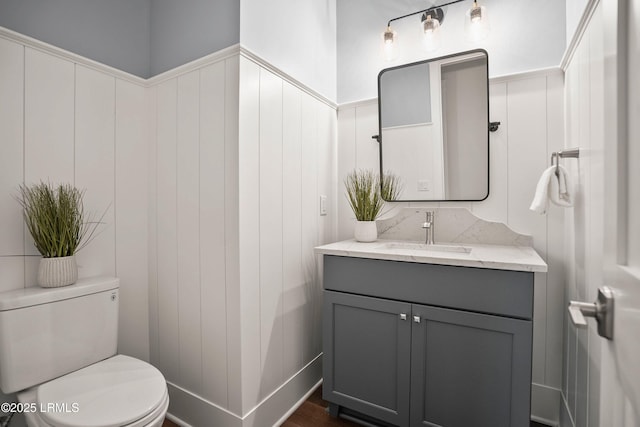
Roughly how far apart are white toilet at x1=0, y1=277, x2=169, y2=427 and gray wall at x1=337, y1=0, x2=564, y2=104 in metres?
1.95

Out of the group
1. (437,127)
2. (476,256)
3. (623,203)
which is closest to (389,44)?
(437,127)

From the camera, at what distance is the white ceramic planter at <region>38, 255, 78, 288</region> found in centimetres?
133

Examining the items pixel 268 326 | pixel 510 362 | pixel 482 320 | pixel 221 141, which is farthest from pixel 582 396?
pixel 221 141

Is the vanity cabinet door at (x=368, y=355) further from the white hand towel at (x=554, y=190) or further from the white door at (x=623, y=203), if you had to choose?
the white door at (x=623, y=203)

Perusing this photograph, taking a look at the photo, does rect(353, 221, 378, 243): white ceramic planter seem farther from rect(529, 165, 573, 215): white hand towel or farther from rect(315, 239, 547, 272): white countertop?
rect(529, 165, 573, 215): white hand towel

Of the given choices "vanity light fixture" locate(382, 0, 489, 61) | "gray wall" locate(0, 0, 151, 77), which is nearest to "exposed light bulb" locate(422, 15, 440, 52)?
"vanity light fixture" locate(382, 0, 489, 61)

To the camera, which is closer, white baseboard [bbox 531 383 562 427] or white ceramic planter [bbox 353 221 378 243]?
white baseboard [bbox 531 383 562 427]

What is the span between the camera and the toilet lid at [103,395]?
1022 mm

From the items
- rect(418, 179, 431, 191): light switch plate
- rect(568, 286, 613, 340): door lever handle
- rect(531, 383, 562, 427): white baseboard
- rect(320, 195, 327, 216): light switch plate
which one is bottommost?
rect(531, 383, 562, 427): white baseboard

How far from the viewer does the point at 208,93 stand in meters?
1.52

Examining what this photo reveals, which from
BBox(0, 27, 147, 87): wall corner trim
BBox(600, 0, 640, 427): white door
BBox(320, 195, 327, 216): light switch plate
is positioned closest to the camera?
BBox(600, 0, 640, 427): white door

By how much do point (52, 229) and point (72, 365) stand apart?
1.94ft

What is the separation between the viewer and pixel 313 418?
167 centimetres

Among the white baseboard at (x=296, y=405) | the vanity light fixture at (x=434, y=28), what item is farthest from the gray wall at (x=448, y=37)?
the white baseboard at (x=296, y=405)
